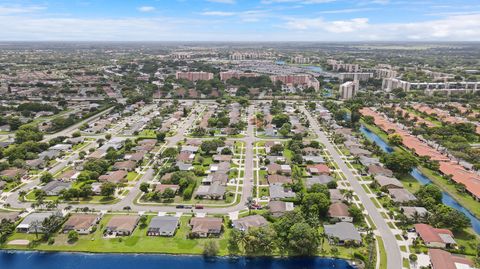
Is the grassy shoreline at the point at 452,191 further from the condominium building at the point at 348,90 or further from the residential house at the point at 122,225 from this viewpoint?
the condominium building at the point at 348,90

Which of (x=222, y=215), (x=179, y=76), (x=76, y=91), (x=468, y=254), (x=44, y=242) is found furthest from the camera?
(x=179, y=76)

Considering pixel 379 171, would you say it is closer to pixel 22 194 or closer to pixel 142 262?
pixel 142 262

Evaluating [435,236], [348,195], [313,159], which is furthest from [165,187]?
[435,236]

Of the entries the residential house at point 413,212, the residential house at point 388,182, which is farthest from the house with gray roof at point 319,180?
the residential house at point 413,212

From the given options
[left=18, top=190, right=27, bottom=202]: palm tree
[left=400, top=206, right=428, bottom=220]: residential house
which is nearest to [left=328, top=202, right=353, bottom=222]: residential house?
[left=400, top=206, right=428, bottom=220]: residential house

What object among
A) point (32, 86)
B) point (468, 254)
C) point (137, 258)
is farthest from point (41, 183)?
point (32, 86)

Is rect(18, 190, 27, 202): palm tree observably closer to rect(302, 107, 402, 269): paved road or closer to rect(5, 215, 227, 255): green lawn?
rect(5, 215, 227, 255): green lawn

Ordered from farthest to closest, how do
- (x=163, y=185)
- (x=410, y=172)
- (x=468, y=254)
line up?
(x=410, y=172), (x=163, y=185), (x=468, y=254)

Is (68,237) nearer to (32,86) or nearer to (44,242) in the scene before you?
(44,242)
